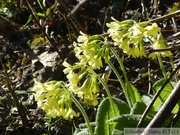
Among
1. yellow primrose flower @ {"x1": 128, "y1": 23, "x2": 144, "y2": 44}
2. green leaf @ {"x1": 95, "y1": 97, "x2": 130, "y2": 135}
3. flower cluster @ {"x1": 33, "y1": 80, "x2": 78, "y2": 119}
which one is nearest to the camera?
yellow primrose flower @ {"x1": 128, "y1": 23, "x2": 144, "y2": 44}

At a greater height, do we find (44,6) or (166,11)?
(44,6)

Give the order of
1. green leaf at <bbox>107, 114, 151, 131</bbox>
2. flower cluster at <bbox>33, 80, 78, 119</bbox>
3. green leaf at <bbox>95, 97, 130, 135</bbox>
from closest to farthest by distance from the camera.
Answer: flower cluster at <bbox>33, 80, 78, 119</bbox>, green leaf at <bbox>107, 114, 151, 131</bbox>, green leaf at <bbox>95, 97, 130, 135</bbox>

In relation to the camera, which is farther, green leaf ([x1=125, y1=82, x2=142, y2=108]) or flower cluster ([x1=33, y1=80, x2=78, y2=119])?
green leaf ([x1=125, y1=82, x2=142, y2=108])

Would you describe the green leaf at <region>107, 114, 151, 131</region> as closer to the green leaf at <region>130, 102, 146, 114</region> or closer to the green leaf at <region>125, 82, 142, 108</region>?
the green leaf at <region>130, 102, 146, 114</region>

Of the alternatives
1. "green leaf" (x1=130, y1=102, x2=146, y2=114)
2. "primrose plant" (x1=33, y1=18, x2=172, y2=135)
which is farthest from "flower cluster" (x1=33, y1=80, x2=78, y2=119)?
"green leaf" (x1=130, y1=102, x2=146, y2=114)

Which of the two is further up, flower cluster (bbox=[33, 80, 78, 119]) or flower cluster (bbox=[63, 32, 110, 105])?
flower cluster (bbox=[63, 32, 110, 105])

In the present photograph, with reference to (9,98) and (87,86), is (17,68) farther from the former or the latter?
(87,86)

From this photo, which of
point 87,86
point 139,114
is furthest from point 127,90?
point 87,86

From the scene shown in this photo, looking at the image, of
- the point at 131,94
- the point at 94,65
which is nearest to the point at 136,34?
the point at 94,65

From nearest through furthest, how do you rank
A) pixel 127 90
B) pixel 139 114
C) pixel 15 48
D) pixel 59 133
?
1. pixel 139 114
2. pixel 127 90
3. pixel 59 133
4. pixel 15 48

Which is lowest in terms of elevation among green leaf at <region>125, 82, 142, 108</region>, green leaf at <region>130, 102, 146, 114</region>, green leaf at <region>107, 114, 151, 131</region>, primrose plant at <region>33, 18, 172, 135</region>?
green leaf at <region>107, 114, 151, 131</region>
